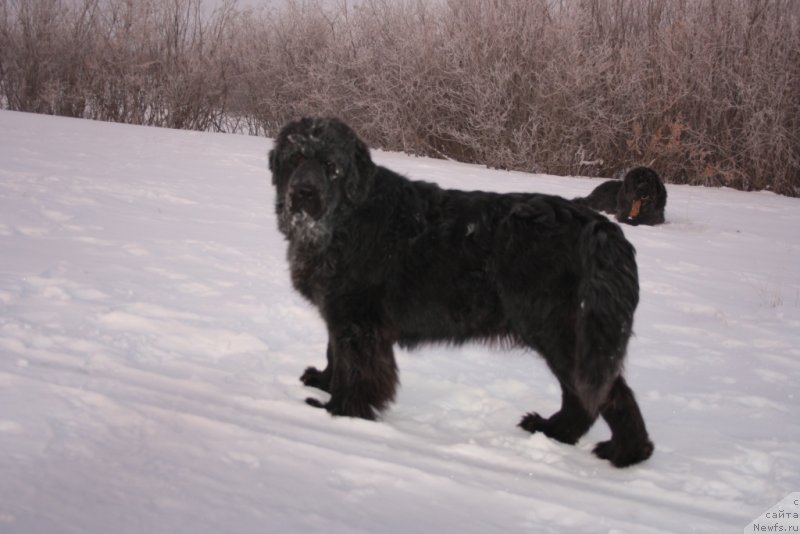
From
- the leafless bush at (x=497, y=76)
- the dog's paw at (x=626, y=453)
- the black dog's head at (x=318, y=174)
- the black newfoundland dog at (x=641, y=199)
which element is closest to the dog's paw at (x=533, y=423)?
the dog's paw at (x=626, y=453)

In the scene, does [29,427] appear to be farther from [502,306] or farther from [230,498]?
[502,306]

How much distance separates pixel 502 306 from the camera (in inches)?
138

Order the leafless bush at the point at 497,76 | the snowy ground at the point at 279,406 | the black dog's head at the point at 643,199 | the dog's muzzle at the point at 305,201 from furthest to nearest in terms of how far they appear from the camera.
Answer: the leafless bush at the point at 497,76, the black dog's head at the point at 643,199, the dog's muzzle at the point at 305,201, the snowy ground at the point at 279,406

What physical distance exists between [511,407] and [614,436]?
67cm

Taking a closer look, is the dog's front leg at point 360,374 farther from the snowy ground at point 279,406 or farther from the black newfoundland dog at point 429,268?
the snowy ground at point 279,406

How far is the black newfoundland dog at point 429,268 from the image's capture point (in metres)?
3.39

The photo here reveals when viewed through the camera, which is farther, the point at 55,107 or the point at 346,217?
the point at 55,107

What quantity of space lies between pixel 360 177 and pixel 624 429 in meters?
1.91

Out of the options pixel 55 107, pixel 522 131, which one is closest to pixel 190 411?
pixel 522 131

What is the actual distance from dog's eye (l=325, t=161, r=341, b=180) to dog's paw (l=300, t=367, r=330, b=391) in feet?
3.81

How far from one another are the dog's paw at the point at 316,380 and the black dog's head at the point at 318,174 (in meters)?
0.82

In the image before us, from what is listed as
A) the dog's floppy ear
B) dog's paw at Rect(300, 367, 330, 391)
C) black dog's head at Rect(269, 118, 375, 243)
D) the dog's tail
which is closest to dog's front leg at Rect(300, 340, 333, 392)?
dog's paw at Rect(300, 367, 330, 391)

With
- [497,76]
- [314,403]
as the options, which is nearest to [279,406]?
[314,403]

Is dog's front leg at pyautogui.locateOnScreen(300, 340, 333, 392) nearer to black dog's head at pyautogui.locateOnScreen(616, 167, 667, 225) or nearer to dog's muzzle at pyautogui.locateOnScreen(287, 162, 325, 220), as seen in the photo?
dog's muzzle at pyautogui.locateOnScreen(287, 162, 325, 220)
